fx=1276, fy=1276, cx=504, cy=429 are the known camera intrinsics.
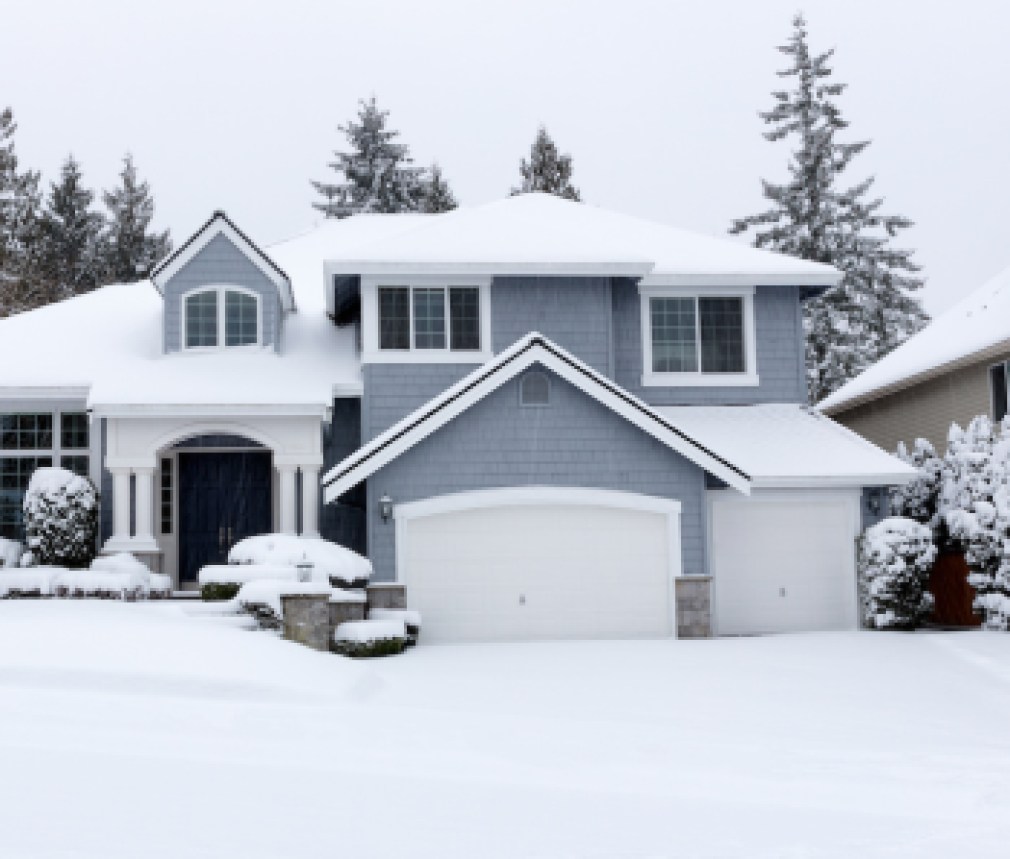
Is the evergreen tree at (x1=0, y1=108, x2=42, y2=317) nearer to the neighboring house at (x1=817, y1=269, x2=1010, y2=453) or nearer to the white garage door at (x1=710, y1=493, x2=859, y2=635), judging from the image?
the neighboring house at (x1=817, y1=269, x2=1010, y2=453)

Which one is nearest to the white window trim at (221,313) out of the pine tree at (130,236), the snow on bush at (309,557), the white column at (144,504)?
the white column at (144,504)

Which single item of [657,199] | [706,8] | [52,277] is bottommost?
[52,277]

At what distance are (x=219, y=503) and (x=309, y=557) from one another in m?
4.93

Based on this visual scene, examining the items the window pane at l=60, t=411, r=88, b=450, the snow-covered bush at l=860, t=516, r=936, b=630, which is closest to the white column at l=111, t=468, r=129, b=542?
the window pane at l=60, t=411, r=88, b=450

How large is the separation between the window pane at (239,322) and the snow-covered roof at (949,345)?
39.1 ft

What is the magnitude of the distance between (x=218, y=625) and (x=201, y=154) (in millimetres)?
111426

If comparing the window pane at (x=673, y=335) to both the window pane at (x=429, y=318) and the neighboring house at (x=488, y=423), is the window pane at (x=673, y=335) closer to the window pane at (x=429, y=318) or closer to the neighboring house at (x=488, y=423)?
the neighboring house at (x=488, y=423)

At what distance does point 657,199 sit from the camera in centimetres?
12288

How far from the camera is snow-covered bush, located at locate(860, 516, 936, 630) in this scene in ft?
59.7

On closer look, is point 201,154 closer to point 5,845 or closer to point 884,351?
point 884,351

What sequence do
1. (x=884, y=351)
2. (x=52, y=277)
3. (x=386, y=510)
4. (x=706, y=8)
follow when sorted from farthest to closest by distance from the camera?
1. (x=706, y=8)
2. (x=52, y=277)
3. (x=884, y=351)
4. (x=386, y=510)

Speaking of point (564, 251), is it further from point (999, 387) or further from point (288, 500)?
point (999, 387)

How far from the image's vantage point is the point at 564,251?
65.8 ft

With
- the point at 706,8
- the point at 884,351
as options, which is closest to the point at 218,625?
the point at 884,351
